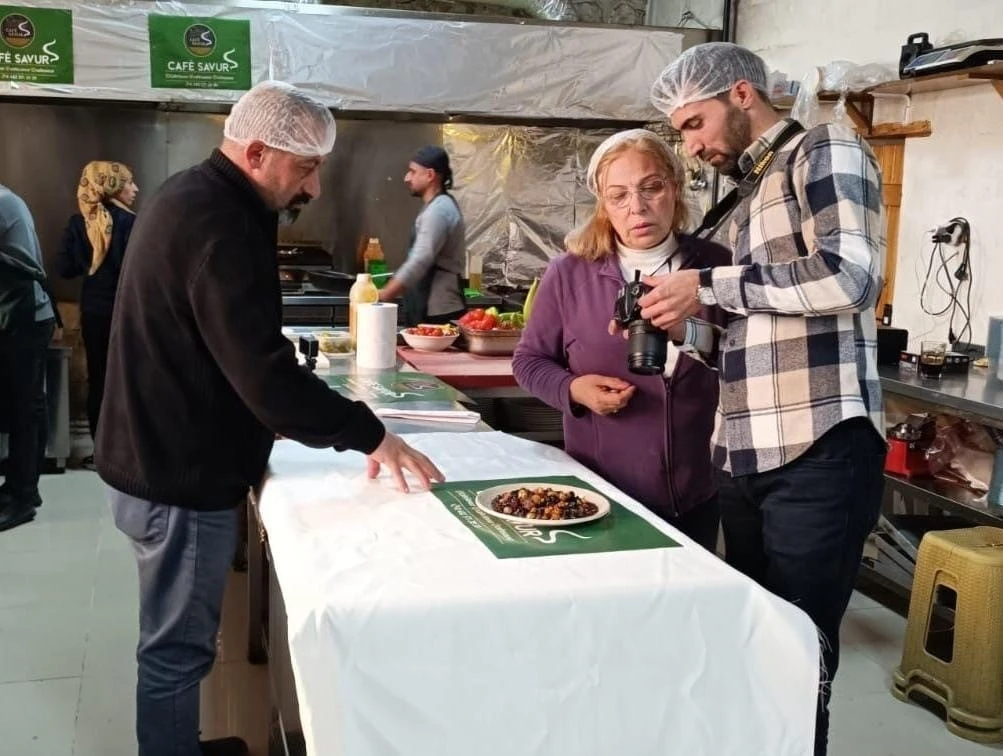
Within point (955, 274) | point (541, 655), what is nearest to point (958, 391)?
point (955, 274)

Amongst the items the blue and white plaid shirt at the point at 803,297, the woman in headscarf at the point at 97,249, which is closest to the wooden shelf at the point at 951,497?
the blue and white plaid shirt at the point at 803,297

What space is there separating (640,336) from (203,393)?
83 cm

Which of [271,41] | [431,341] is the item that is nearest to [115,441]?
[431,341]

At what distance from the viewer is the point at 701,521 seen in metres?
2.22

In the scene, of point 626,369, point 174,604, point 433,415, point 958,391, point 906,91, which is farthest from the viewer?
point 906,91

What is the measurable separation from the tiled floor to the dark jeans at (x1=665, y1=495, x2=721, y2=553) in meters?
Answer: 0.93

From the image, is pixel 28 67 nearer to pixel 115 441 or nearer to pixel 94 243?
pixel 94 243

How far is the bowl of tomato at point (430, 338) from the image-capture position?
370cm

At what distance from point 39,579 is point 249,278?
101 inches

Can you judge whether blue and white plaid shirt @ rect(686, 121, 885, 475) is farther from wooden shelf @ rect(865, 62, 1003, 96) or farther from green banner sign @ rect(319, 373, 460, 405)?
wooden shelf @ rect(865, 62, 1003, 96)

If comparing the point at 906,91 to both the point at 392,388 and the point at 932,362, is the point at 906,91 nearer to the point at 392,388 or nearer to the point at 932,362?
the point at 932,362

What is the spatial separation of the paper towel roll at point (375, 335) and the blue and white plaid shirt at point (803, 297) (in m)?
1.60

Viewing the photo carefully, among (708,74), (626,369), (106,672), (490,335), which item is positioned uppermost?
(708,74)

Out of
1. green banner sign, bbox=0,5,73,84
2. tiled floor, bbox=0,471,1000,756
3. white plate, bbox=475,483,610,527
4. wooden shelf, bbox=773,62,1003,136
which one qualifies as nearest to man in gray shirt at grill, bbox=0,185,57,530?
tiled floor, bbox=0,471,1000,756
